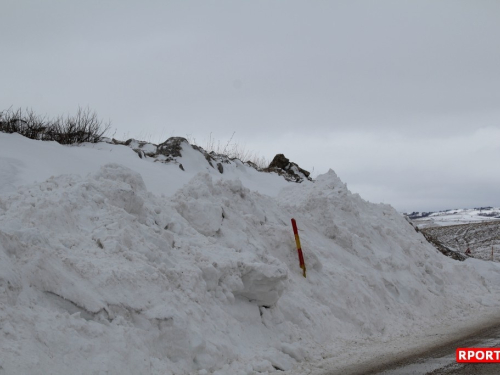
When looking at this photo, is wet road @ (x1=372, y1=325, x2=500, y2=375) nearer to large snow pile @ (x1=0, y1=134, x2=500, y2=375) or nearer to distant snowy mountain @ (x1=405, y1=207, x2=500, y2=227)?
large snow pile @ (x1=0, y1=134, x2=500, y2=375)

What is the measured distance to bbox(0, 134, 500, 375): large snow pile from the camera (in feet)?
16.9

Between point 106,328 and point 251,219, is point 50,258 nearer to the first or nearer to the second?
point 106,328

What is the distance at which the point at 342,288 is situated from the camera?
371 inches

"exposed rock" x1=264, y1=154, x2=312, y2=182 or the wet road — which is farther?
"exposed rock" x1=264, y1=154, x2=312, y2=182

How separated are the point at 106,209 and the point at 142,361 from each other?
2.77m

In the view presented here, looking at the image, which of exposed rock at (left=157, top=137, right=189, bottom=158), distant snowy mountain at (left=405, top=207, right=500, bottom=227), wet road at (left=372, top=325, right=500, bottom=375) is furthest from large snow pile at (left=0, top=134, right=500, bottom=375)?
distant snowy mountain at (left=405, top=207, right=500, bottom=227)

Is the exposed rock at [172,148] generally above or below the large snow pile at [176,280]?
above

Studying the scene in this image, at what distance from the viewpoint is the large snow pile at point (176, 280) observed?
5148 millimetres

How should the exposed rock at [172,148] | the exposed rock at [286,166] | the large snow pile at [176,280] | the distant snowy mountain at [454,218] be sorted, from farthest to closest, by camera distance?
the distant snowy mountain at [454,218] → the exposed rock at [286,166] → the exposed rock at [172,148] → the large snow pile at [176,280]

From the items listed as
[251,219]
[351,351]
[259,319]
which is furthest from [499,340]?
[251,219]

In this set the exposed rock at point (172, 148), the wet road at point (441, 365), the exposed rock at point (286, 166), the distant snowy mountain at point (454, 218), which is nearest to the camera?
the wet road at point (441, 365)

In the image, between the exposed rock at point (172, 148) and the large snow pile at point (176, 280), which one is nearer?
the large snow pile at point (176, 280)

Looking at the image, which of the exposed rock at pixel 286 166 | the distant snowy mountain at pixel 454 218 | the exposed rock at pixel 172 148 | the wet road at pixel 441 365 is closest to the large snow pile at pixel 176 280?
the wet road at pixel 441 365

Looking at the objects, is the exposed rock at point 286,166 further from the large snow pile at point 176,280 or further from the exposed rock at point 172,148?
the large snow pile at point 176,280
